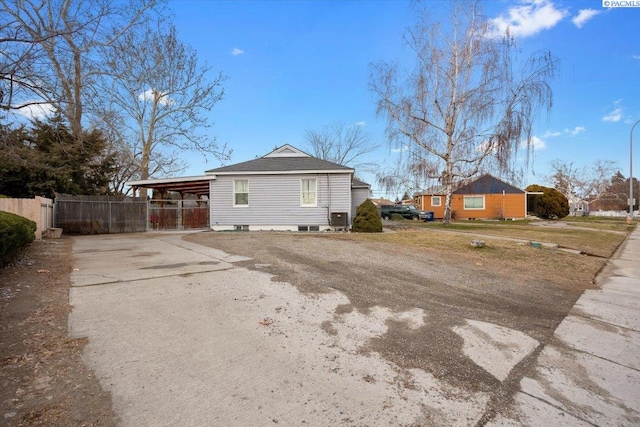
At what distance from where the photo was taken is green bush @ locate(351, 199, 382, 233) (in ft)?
47.1

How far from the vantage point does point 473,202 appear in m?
34.3

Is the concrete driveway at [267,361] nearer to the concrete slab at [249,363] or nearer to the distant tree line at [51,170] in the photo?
the concrete slab at [249,363]

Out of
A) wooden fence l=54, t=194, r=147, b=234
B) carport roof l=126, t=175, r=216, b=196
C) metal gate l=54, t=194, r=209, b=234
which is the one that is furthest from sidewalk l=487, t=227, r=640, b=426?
wooden fence l=54, t=194, r=147, b=234

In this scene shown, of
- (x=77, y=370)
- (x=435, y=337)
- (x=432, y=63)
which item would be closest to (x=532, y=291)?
(x=435, y=337)

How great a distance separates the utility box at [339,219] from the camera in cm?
1527

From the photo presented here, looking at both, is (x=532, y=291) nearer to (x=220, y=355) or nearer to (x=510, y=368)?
(x=510, y=368)

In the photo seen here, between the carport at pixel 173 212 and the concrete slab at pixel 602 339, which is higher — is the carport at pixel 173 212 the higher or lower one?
the higher one

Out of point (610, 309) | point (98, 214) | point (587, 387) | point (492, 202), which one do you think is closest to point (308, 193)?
point (98, 214)

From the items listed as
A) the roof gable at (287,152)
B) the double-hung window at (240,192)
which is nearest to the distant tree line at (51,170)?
the double-hung window at (240,192)

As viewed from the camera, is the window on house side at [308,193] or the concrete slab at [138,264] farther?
the window on house side at [308,193]

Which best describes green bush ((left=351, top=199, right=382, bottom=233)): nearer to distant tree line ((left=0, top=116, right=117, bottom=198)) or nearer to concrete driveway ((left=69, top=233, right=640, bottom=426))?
concrete driveway ((left=69, top=233, right=640, bottom=426))

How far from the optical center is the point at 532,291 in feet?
19.7

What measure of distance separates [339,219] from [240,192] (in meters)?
5.15

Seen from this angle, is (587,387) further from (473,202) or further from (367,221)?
(473,202)
